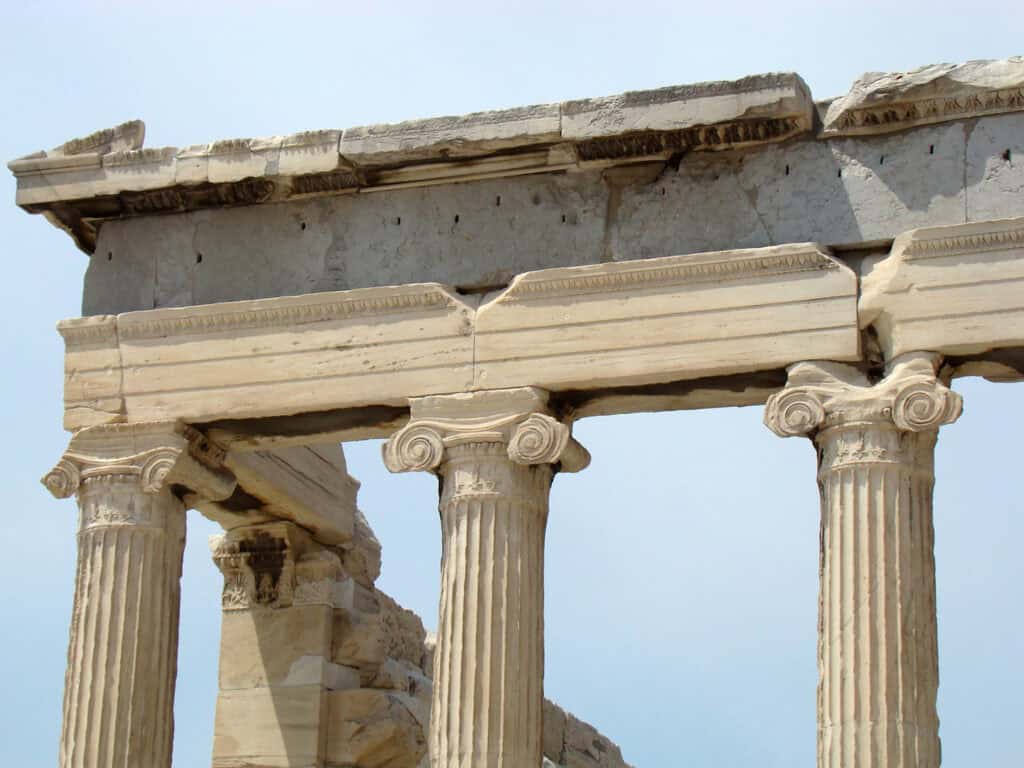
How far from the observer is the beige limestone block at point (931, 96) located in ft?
65.7

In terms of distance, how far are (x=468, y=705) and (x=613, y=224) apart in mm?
3813

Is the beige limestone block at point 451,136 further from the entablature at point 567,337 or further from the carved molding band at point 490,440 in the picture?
the carved molding band at point 490,440

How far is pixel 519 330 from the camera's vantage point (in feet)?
67.9

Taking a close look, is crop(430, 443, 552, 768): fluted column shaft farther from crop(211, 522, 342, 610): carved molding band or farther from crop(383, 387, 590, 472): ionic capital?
crop(211, 522, 342, 610): carved molding band

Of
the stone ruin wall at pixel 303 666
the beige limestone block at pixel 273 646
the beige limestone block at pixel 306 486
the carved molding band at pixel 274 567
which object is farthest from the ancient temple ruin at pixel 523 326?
the beige limestone block at pixel 273 646

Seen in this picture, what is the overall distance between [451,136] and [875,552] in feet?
15.2

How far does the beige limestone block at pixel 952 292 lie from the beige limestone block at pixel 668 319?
27 centimetres

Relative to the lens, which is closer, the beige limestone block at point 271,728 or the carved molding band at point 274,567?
the beige limestone block at point 271,728

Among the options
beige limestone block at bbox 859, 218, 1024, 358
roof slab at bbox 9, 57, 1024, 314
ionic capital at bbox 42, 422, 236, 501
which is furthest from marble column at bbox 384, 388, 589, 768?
beige limestone block at bbox 859, 218, 1024, 358

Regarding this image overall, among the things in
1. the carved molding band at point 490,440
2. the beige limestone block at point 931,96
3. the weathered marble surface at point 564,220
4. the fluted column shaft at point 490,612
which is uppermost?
the beige limestone block at point 931,96

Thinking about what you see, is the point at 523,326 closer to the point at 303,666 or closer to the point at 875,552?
the point at 875,552

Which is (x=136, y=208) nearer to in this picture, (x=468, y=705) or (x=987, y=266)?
(x=468, y=705)

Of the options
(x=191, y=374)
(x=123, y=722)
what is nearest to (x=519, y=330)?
(x=191, y=374)

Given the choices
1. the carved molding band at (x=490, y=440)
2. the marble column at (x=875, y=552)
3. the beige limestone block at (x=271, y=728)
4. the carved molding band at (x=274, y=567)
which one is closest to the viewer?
the marble column at (x=875, y=552)
